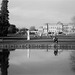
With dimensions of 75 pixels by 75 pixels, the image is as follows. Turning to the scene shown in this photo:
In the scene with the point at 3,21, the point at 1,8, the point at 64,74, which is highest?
the point at 1,8

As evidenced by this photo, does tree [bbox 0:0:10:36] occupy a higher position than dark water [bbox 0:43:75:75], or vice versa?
tree [bbox 0:0:10:36]

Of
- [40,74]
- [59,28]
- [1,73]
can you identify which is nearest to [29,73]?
[40,74]

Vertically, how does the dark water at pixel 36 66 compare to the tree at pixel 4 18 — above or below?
below

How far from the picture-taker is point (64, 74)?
8422 mm

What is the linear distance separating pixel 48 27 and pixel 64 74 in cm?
10995

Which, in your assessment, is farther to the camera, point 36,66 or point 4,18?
point 4,18

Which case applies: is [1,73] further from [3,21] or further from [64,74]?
[3,21]

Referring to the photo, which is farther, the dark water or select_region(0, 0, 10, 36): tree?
select_region(0, 0, 10, 36): tree

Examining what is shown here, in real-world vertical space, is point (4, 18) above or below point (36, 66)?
above

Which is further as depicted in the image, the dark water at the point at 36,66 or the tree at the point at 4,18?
the tree at the point at 4,18

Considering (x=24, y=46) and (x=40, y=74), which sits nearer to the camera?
(x=40, y=74)

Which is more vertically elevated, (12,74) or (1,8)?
(1,8)

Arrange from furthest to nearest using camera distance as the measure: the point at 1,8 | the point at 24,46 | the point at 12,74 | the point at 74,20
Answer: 1. the point at 74,20
2. the point at 1,8
3. the point at 24,46
4. the point at 12,74

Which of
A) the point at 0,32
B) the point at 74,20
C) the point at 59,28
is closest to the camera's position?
the point at 0,32
